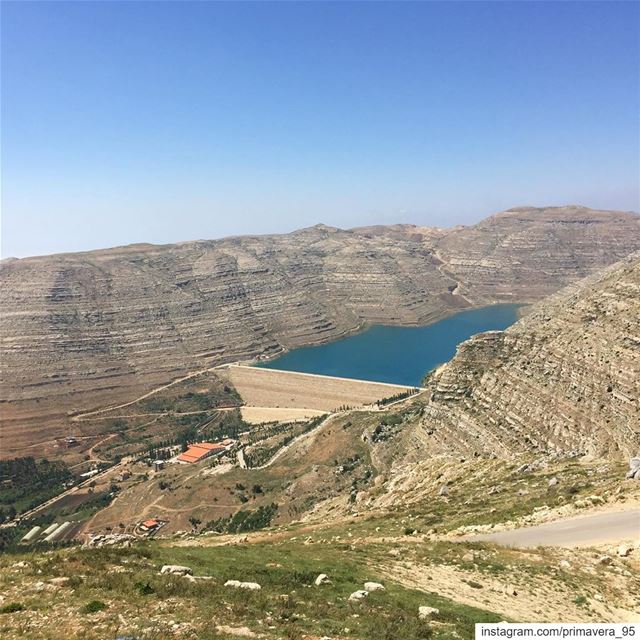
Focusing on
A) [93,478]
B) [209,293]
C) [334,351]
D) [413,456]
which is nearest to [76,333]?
[209,293]

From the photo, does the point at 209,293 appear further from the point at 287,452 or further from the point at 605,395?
the point at 605,395

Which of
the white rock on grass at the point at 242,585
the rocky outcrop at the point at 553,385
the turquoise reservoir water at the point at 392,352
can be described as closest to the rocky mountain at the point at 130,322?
the turquoise reservoir water at the point at 392,352

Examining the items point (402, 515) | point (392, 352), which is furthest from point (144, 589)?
point (392, 352)

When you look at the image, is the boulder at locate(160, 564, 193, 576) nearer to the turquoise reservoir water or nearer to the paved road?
the paved road

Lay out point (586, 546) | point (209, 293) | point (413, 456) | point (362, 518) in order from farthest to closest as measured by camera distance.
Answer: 1. point (209, 293)
2. point (413, 456)
3. point (362, 518)
4. point (586, 546)

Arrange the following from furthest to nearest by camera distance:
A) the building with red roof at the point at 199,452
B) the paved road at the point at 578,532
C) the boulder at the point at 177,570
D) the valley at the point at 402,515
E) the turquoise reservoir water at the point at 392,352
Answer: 1. the turquoise reservoir water at the point at 392,352
2. the building with red roof at the point at 199,452
3. the paved road at the point at 578,532
4. the boulder at the point at 177,570
5. the valley at the point at 402,515

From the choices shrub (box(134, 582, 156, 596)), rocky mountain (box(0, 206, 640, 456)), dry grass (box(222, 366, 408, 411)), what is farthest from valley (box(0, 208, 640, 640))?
rocky mountain (box(0, 206, 640, 456))

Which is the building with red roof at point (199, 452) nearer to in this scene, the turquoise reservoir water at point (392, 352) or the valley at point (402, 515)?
the valley at point (402, 515)
